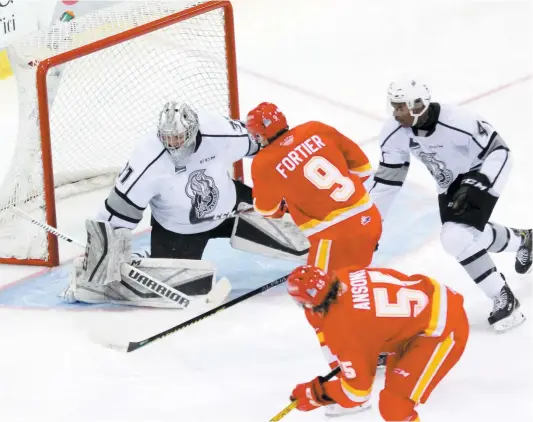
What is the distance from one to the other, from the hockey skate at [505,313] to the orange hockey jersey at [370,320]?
0.72 meters

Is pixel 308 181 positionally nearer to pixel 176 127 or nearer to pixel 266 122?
pixel 266 122

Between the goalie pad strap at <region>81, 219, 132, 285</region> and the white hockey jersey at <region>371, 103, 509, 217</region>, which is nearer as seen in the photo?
the white hockey jersey at <region>371, 103, 509, 217</region>

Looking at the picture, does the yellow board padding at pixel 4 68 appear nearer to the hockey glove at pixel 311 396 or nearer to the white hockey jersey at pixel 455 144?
the white hockey jersey at pixel 455 144

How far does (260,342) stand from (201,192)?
23.7 inches

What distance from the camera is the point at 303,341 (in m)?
4.43

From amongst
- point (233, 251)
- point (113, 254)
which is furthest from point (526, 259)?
point (113, 254)

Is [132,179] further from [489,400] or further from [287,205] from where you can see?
[489,400]

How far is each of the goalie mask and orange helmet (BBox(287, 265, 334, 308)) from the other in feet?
3.57

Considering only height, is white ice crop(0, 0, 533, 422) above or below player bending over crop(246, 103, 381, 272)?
below

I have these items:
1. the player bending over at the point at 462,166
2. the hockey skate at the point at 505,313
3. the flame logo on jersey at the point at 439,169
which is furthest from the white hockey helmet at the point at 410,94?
the hockey skate at the point at 505,313

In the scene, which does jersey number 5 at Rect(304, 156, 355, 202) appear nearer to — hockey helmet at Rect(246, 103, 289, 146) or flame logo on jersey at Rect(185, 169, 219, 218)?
hockey helmet at Rect(246, 103, 289, 146)

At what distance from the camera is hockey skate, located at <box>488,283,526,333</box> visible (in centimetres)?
437

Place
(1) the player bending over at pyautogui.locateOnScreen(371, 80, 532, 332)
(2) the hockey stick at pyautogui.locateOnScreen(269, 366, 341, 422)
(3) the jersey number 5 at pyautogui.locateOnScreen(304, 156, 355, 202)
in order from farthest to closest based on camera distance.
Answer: (1) the player bending over at pyautogui.locateOnScreen(371, 80, 532, 332), (3) the jersey number 5 at pyautogui.locateOnScreen(304, 156, 355, 202), (2) the hockey stick at pyautogui.locateOnScreen(269, 366, 341, 422)

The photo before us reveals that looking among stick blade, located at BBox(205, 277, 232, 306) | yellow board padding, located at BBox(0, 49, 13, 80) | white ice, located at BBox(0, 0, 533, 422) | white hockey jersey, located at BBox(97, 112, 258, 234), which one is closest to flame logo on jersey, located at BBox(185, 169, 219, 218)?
white hockey jersey, located at BBox(97, 112, 258, 234)
